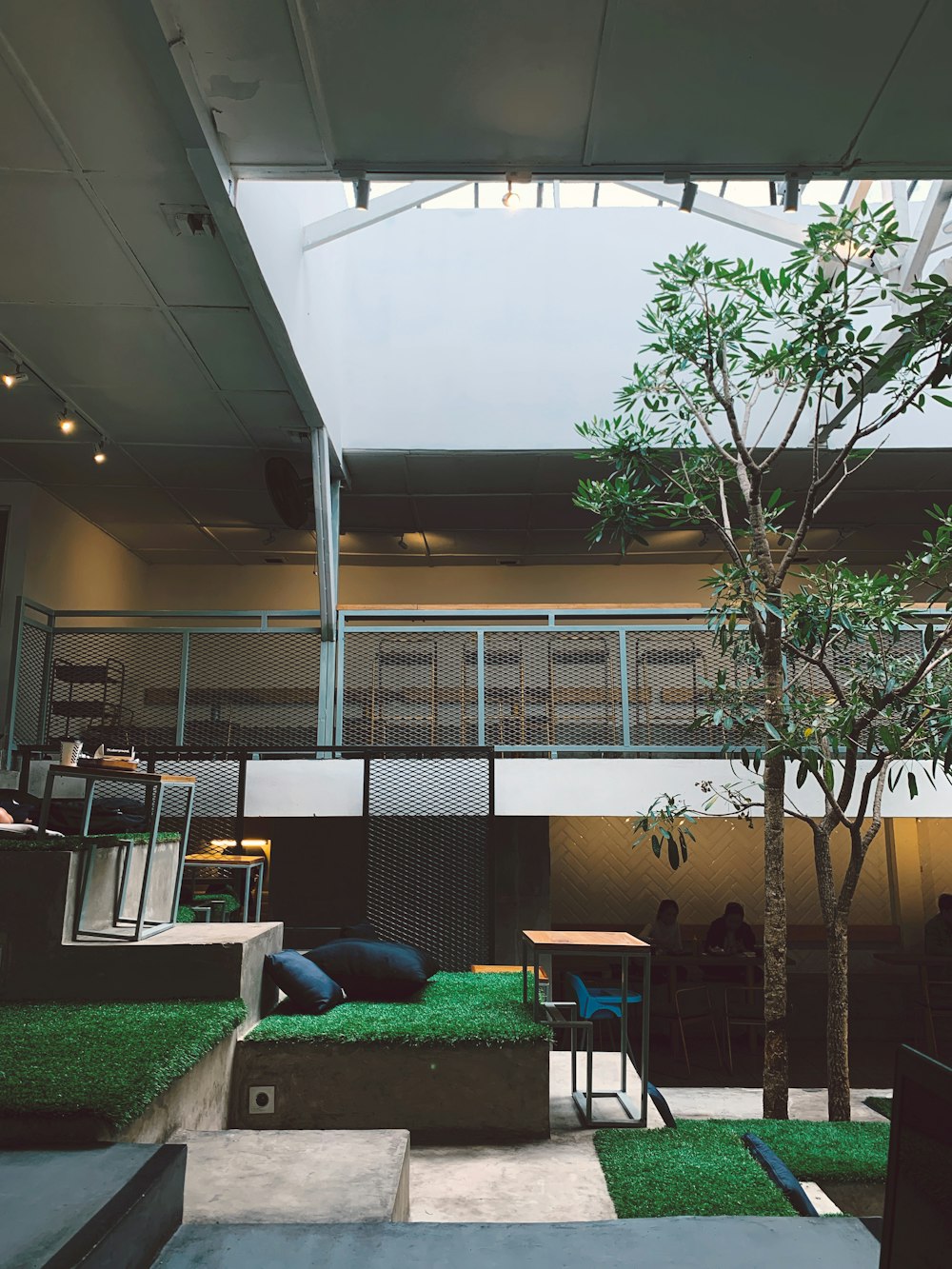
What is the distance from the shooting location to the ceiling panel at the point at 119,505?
10.1m

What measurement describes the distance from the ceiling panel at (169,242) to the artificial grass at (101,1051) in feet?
14.1

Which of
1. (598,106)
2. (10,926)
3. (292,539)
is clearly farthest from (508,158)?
(292,539)

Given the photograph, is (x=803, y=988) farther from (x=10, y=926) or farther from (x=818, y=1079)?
(x=10, y=926)

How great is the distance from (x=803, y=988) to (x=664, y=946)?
103 inches

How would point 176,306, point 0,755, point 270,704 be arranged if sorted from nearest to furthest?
point 176,306 < point 0,755 < point 270,704

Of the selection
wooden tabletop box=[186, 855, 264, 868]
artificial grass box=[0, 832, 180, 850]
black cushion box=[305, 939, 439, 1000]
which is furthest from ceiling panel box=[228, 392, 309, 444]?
black cushion box=[305, 939, 439, 1000]

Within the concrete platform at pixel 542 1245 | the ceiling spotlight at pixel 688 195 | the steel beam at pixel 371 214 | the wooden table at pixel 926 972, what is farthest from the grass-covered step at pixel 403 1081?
the wooden table at pixel 926 972

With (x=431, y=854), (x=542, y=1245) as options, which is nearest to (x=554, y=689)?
(x=431, y=854)

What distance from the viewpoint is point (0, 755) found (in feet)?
26.8

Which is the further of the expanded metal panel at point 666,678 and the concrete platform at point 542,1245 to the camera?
the expanded metal panel at point 666,678

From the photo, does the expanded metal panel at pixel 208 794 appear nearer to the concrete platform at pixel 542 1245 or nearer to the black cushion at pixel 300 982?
the black cushion at pixel 300 982

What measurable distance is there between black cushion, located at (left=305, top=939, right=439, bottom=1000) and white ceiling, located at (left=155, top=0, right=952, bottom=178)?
432cm

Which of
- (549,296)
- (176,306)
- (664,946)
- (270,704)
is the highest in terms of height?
(549,296)

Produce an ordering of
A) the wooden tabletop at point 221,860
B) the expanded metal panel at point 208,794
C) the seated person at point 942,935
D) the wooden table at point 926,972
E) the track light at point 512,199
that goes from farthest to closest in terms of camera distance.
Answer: the seated person at point 942,935
the wooden table at point 926,972
the expanded metal panel at point 208,794
the wooden tabletop at point 221,860
the track light at point 512,199
